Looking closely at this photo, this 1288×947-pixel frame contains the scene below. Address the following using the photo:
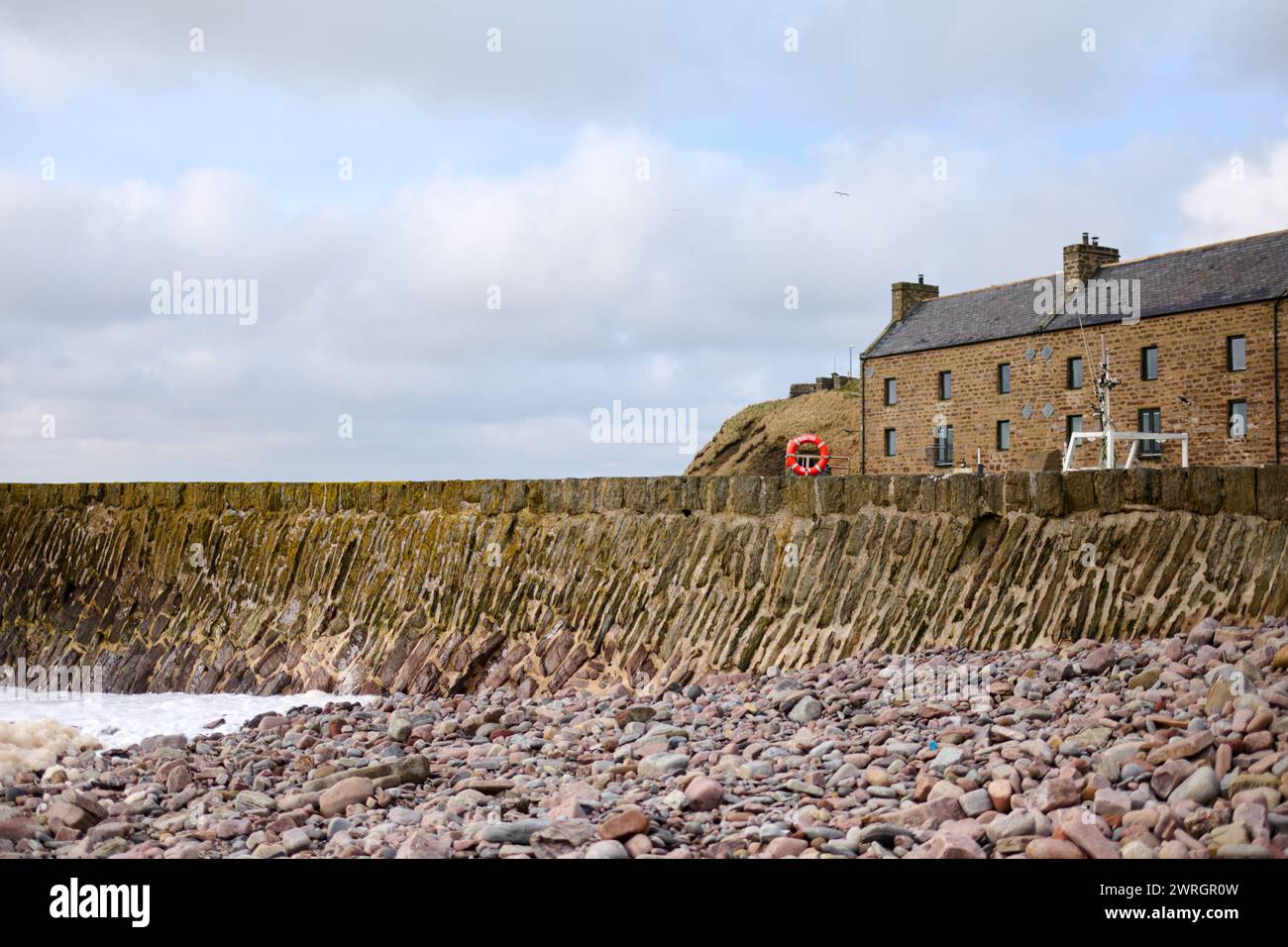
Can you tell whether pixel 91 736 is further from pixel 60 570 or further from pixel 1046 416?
pixel 1046 416

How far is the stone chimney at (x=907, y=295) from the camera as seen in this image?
4147 cm

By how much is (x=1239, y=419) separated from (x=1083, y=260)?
7849mm

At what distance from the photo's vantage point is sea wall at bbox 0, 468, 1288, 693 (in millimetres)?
9062

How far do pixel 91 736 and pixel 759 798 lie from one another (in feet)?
29.3

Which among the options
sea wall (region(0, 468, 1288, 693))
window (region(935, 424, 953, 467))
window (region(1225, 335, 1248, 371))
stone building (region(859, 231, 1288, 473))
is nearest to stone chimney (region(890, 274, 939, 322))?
stone building (region(859, 231, 1288, 473))

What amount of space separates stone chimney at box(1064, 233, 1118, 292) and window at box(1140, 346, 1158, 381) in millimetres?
4171

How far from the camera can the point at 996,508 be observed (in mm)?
9883

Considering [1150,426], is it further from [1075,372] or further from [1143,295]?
[1143,295]

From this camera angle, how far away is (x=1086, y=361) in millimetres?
32438

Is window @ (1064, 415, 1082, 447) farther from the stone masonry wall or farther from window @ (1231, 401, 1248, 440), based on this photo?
window @ (1231, 401, 1248, 440)

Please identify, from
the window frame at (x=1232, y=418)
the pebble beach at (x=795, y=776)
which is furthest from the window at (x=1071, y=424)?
the pebble beach at (x=795, y=776)

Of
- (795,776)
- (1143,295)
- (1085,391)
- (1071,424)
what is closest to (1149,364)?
(1085,391)

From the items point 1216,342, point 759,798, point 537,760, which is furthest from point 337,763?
point 1216,342

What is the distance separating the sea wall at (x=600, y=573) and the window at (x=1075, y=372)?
2439 centimetres
